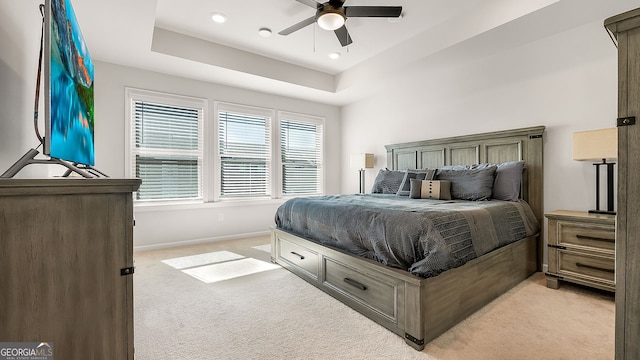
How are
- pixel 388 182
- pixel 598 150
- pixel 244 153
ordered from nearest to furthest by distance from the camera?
pixel 598 150, pixel 388 182, pixel 244 153

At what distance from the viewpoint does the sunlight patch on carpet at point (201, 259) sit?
10.9 feet

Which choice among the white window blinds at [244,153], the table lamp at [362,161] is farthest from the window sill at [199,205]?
the table lamp at [362,161]

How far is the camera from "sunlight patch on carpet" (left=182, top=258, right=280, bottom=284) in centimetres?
290

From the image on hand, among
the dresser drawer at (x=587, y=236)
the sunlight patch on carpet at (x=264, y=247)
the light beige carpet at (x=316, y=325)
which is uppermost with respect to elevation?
the dresser drawer at (x=587, y=236)

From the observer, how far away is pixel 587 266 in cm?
240

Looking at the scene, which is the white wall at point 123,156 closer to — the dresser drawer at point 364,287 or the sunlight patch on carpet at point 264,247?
the sunlight patch on carpet at point 264,247

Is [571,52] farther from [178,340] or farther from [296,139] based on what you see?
[178,340]

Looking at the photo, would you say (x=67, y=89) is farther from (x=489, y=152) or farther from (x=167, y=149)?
(x=489, y=152)

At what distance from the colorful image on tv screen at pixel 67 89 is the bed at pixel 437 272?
1.85 meters

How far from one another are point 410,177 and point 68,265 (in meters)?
3.55

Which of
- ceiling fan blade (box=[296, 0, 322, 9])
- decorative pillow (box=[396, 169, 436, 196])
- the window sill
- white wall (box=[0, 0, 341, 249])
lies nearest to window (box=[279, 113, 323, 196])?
white wall (box=[0, 0, 341, 249])

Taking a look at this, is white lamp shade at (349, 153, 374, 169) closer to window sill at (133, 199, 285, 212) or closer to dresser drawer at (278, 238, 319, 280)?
window sill at (133, 199, 285, 212)

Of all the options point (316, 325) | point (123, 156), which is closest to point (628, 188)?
point (316, 325)

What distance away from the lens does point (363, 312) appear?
2092mm
